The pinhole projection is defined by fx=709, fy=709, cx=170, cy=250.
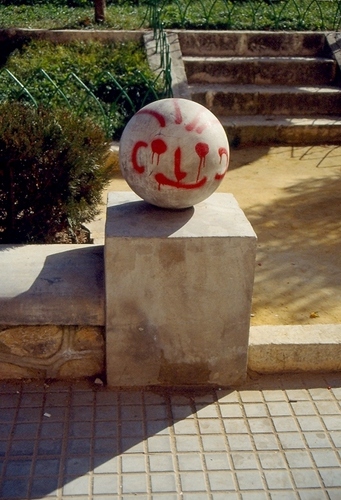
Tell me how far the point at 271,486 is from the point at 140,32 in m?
8.80

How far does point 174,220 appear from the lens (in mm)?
4238

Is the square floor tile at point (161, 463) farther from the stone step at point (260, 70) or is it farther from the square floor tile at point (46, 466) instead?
the stone step at point (260, 70)

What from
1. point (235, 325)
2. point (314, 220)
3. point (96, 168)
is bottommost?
point (314, 220)

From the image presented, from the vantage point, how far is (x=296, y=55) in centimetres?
1121

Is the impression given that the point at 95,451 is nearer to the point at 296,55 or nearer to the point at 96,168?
the point at 96,168

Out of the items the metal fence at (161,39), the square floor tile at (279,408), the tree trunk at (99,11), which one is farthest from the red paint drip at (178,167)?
the tree trunk at (99,11)

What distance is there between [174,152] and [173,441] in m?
1.61

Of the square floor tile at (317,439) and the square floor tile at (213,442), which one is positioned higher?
the square floor tile at (213,442)

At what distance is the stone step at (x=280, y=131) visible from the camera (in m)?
9.49

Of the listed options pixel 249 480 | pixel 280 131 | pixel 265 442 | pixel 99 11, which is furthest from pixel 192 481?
pixel 99 11

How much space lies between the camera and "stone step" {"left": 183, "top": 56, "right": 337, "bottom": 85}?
10602mm

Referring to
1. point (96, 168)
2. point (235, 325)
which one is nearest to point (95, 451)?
point (235, 325)

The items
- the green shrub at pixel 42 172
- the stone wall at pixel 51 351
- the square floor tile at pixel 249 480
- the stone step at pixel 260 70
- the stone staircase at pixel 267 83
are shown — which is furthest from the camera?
the stone step at pixel 260 70

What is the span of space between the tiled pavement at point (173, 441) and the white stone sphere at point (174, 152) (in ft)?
4.11
